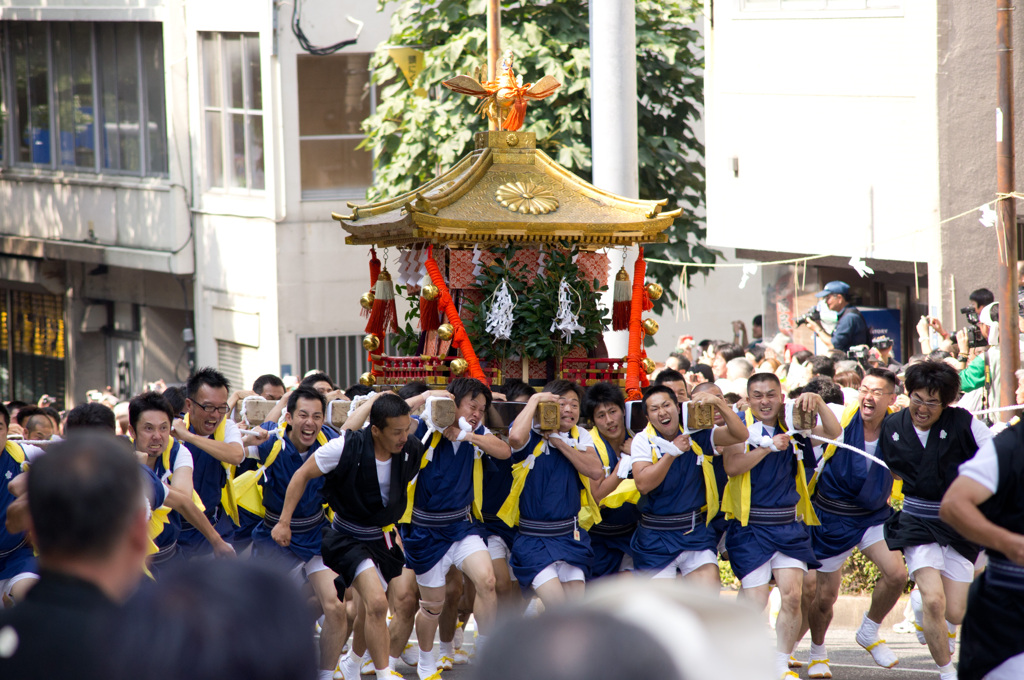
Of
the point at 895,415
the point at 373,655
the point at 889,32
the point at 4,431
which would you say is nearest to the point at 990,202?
the point at 889,32

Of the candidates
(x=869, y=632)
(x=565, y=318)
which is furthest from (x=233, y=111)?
(x=869, y=632)

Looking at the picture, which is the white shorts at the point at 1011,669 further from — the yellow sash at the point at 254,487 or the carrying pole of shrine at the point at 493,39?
the carrying pole of shrine at the point at 493,39

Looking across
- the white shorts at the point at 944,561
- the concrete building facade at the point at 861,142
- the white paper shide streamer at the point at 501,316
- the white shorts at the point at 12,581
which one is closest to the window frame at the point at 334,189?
the concrete building facade at the point at 861,142

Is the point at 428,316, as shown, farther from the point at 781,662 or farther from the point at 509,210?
the point at 781,662

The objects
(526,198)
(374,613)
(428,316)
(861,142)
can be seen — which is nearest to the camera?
(374,613)

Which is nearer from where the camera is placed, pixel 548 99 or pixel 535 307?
pixel 535 307

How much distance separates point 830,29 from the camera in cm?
1414

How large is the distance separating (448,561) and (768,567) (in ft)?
5.78

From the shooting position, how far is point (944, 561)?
7.05 meters

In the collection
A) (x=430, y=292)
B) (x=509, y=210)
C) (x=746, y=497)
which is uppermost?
(x=509, y=210)

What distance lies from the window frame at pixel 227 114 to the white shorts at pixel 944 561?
1226 cm

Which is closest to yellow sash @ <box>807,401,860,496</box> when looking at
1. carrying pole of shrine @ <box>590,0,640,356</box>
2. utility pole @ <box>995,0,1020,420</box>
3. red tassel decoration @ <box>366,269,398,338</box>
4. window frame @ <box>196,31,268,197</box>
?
utility pole @ <box>995,0,1020,420</box>

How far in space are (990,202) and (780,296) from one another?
3238mm

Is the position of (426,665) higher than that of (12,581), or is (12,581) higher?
(12,581)
